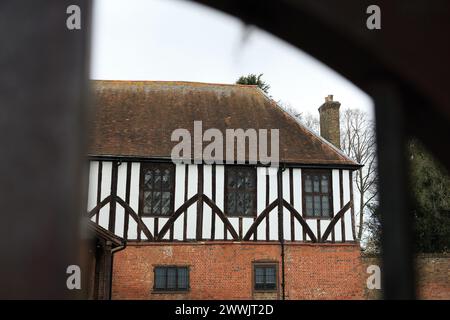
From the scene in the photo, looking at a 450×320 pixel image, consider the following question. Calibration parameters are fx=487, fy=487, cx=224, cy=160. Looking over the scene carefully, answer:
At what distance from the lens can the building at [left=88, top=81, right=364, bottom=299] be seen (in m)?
15.9

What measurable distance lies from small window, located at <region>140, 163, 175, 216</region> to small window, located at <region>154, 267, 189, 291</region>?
6.08 ft

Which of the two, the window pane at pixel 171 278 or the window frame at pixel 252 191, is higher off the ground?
the window frame at pixel 252 191

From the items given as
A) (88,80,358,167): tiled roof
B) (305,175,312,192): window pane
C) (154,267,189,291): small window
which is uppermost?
(88,80,358,167): tiled roof

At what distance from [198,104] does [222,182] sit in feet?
14.8

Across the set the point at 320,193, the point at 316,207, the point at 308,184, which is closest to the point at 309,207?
the point at 316,207

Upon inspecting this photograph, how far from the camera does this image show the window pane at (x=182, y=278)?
16.1 metres

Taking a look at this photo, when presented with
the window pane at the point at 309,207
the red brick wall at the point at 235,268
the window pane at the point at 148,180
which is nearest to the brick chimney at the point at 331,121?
the window pane at the point at 309,207

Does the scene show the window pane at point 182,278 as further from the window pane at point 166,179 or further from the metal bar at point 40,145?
the metal bar at point 40,145

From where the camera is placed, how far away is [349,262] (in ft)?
55.1

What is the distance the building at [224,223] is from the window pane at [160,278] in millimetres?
33

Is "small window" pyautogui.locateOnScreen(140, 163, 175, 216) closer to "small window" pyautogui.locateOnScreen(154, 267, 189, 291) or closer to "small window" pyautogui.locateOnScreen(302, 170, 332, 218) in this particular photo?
"small window" pyautogui.locateOnScreen(154, 267, 189, 291)

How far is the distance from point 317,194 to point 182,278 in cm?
543

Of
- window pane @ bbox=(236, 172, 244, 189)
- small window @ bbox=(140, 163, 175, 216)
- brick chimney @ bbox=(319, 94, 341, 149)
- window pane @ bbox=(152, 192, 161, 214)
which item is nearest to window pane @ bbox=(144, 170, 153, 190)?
small window @ bbox=(140, 163, 175, 216)
